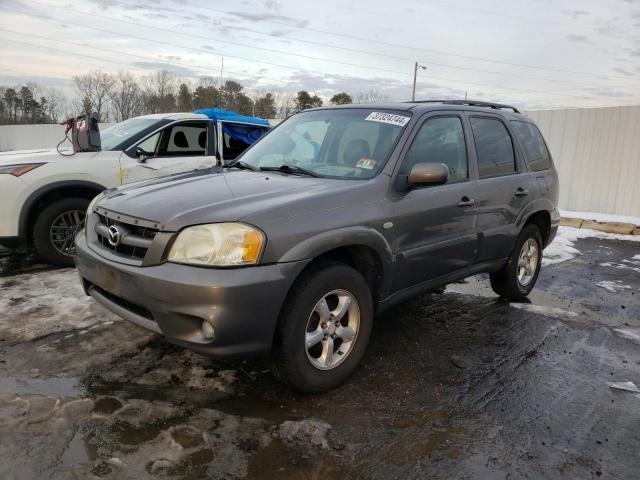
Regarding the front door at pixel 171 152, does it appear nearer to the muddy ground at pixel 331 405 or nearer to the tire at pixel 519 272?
the muddy ground at pixel 331 405

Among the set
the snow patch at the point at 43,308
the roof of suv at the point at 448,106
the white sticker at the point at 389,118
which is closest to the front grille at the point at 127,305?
the snow patch at the point at 43,308

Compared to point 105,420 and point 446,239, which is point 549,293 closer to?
point 446,239

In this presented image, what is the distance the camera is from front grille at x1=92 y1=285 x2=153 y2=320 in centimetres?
279

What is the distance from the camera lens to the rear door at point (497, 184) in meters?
4.24

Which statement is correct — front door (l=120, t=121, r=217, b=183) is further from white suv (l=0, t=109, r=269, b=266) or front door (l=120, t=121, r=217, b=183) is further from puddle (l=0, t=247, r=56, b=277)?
puddle (l=0, t=247, r=56, b=277)

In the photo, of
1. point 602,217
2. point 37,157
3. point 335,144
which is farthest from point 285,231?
point 602,217

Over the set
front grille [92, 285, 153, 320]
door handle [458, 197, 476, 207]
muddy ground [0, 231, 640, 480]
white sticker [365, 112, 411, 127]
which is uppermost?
white sticker [365, 112, 411, 127]

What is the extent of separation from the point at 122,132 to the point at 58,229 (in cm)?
151

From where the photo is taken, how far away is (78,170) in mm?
5434

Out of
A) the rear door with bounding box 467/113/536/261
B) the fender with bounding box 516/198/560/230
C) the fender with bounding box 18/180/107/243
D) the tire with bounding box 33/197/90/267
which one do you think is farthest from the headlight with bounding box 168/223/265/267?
the fender with bounding box 18/180/107/243

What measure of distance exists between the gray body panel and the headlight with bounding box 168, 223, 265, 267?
0.13 feet

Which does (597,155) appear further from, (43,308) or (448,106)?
(43,308)

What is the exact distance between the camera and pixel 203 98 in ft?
161

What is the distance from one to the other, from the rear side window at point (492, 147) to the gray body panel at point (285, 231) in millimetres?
110
